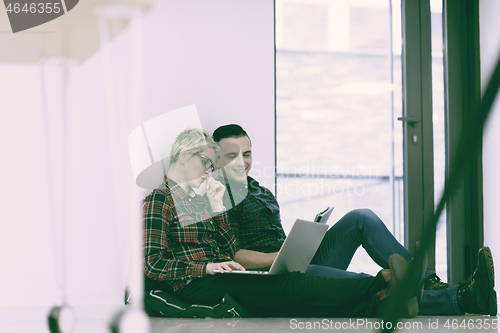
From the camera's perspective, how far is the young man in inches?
84.0

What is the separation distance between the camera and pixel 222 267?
1941 mm

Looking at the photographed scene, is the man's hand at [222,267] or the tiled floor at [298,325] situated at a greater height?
the man's hand at [222,267]

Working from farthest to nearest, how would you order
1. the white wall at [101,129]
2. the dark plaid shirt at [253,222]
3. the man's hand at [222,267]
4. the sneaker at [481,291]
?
the dark plaid shirt at [253,222]
the sneaker at [481,291]
the man's hand at [222,267]
the white wall at [101,129]

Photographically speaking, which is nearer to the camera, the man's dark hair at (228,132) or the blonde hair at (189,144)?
the blonde hair at (189,144)

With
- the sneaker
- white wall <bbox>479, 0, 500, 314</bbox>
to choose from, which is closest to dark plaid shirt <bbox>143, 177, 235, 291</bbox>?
the sneaker

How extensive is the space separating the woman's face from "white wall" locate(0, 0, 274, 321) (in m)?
0.29

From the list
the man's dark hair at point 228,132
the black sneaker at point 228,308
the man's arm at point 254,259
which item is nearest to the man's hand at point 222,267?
the black sneaker at point 228,308

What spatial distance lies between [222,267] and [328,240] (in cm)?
74

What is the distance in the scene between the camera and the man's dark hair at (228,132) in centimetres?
257

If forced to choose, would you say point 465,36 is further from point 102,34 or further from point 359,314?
point 102,34

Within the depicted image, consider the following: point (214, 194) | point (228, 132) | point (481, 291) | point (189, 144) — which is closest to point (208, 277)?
point (214, 194)

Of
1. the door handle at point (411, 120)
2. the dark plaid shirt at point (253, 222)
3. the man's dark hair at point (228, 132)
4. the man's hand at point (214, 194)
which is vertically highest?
the door handle at point (411, 120)

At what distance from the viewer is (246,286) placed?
202 cm

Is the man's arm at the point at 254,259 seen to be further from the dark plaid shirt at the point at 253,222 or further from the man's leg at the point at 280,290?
the man's leg at the point at 280,290
